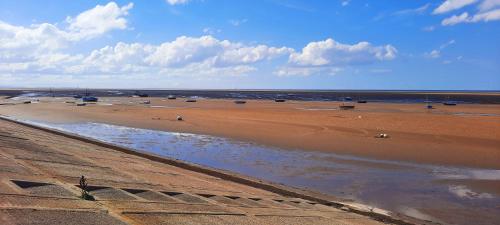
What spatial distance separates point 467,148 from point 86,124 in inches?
1142

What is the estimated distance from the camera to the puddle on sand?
14180 millimetres

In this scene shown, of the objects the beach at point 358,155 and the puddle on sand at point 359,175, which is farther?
the beach at point 358,155

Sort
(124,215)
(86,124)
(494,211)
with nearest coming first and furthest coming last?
(124,215)
(494,211)
(86,124)

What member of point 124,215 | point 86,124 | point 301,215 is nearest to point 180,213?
point 124,215

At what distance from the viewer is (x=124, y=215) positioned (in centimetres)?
762

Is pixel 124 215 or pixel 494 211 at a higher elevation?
pixel 124 215

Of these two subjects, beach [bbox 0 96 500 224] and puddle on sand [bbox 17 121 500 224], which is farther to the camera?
beach [bbox 0 96 500 224]

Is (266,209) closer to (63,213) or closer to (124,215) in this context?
(124,215)

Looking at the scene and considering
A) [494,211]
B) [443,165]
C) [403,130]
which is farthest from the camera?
[403,130]

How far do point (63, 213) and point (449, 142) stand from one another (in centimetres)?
2708

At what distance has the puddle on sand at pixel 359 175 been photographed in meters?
14.2

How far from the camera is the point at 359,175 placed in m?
19.0

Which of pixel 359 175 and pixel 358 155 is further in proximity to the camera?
pixel 358 155

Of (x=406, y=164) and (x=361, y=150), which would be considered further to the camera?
(x=361, y=150)
